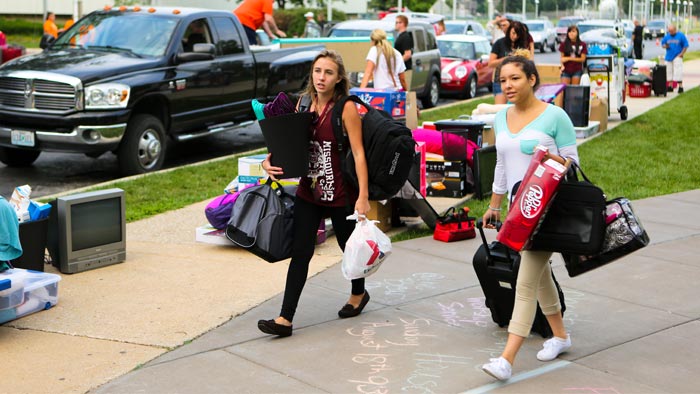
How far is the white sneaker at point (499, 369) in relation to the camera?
16.7ft

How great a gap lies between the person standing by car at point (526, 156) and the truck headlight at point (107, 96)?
282 inches

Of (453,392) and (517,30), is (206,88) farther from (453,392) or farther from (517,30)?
(453,392)

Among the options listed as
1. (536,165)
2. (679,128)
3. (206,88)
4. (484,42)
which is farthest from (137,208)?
(484,42)

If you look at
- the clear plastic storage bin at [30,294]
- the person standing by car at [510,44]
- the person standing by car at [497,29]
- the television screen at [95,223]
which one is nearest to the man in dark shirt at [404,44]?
the person standing by car at [497,29]

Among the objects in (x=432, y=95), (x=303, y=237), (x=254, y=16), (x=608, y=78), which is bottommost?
(x=303, y=237)

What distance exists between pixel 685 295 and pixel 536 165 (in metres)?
2.55

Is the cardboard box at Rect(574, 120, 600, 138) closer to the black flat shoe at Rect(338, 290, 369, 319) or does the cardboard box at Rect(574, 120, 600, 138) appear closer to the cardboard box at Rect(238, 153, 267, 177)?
the cardboard box at Rect(238, 153, 267, 177)

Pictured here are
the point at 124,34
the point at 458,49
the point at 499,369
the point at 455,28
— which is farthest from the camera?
the point at 455,28

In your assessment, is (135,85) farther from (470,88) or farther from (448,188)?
(470,88)

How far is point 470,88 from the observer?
22.8 m

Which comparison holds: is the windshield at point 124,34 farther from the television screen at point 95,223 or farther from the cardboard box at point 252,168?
the television screen at point 95,223

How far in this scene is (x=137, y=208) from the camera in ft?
32.8

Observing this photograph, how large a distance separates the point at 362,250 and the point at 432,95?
15.4m

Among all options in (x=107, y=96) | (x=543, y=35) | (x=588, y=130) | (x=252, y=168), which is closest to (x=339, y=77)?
(x=252, y=168)
